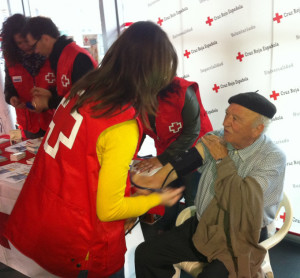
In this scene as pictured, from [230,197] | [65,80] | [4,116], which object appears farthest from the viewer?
[4,116]

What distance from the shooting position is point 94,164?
37.9 inches

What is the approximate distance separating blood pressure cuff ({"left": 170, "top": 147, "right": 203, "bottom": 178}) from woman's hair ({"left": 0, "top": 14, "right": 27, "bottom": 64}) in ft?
5.45

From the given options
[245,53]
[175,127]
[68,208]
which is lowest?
[175,127]

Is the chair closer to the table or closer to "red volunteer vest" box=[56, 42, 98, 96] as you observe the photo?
the table

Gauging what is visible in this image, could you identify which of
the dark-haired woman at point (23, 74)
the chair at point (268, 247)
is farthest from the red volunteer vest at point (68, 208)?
the dark-haired woman at point (23, 74)

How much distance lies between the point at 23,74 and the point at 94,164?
2.03 meters

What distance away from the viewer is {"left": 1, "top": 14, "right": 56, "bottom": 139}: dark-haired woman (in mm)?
2344

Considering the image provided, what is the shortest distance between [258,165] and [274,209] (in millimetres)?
278

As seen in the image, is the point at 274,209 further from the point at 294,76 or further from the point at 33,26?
the point at 33,26

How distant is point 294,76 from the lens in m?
2.12

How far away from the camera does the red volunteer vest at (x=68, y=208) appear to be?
3.14 ft

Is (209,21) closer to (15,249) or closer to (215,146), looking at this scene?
(215,146)

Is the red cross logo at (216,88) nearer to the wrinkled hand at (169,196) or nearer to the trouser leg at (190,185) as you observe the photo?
the trouser leg at (190,185)

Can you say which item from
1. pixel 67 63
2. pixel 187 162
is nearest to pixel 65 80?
pixel 67 63
